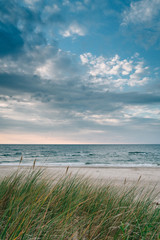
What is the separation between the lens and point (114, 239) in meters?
1.89

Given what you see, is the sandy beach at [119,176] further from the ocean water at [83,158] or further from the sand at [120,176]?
the ocean water at [83,158]

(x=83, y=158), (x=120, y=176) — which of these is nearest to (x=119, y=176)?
(x=120, y=176)

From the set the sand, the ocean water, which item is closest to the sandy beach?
the sand

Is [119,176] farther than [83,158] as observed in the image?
No

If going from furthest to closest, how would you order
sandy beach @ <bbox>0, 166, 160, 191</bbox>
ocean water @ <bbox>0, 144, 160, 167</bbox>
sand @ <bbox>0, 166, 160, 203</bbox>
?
ocean water @ <bbox>0, 144, 160, 167</bbox>
sandy beach @ <bbox>0, 166, 160, 191</bbox>
sand @ <bbox>0, 166, 160, 203</bbox>

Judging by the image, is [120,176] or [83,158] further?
[83,158]

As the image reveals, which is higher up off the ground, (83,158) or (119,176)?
(119,176)

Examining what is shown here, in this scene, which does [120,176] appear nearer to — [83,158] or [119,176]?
[119,176]

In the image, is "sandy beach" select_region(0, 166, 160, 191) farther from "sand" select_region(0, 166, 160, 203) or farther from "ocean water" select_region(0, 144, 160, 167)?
"ocean water" select_region(0, 144, 160, 167)

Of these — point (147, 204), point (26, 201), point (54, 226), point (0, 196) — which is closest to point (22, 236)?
point (54, 226)

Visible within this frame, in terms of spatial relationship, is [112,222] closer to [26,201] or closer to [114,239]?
[114,239]

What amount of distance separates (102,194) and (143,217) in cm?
80

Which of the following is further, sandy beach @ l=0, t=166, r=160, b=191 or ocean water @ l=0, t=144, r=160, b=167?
ocean water @ l=0, t=144, r=160, b=167

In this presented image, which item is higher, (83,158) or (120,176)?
(120,176)
